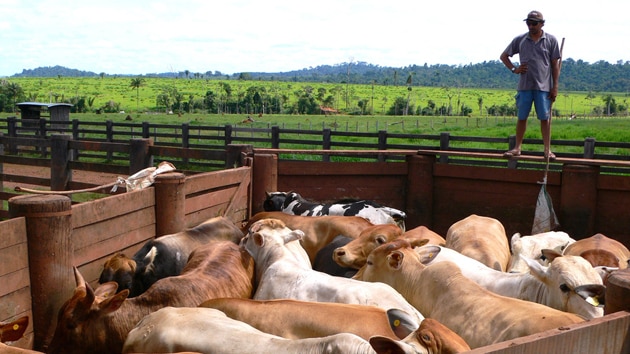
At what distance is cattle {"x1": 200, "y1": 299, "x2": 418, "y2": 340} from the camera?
3.98m

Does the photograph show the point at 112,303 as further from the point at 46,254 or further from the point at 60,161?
the point at 60,161

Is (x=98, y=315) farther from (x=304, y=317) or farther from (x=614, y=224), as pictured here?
(x=614, y=224)

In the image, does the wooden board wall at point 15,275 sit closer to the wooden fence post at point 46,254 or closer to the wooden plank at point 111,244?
the wooden fence post at point 46,254

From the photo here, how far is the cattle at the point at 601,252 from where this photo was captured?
18.7ft

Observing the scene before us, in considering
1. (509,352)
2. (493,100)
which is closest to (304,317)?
(509,352)

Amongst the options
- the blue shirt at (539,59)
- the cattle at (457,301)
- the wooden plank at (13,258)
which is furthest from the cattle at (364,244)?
the blue shirt at (539,59)

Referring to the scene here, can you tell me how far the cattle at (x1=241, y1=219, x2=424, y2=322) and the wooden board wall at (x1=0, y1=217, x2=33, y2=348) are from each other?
1673 millimetres

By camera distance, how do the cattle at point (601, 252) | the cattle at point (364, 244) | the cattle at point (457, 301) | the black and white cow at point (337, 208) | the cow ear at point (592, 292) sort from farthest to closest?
the black and white cow at point (337, 208)
the cattle at point (364, 244)
the cattle at point (601, 252)
the cow ear at point (592, 292)
the cattle at point (457, 301)

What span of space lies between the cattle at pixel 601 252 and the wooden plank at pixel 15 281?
169 inches

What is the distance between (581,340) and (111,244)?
3.86 m

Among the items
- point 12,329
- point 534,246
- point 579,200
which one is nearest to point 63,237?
point 12,329

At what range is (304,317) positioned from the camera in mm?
4238

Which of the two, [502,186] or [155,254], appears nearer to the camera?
[155,254]

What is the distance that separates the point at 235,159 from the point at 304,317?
177 inches
